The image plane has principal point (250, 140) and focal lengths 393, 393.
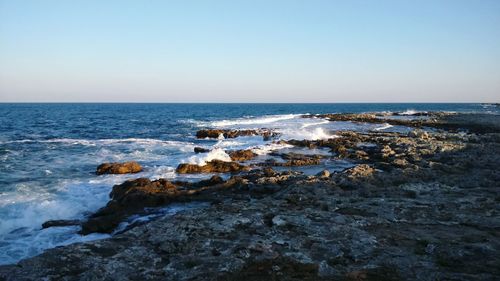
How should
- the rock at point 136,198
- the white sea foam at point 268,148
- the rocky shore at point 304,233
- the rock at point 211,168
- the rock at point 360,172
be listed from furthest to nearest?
1. the white sea foam at point 268,148
2. the rock at point 211,168
3. the rock at point 360,172
4. the rock at point 136,198
5. the rocky shore at point 304,233

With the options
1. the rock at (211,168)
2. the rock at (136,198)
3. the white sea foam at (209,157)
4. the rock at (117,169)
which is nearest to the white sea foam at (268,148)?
the white sea foam at (209,157)

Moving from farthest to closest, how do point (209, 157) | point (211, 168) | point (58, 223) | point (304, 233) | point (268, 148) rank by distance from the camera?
point (268, 148)
point (209, 157)
point (211, 168)
point (58, 223)
point (304, 233)

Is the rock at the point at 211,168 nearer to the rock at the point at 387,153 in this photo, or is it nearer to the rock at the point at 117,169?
the rock at the point at 117,169

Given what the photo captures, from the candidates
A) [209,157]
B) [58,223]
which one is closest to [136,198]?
[58,223]

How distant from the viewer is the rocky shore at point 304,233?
663cm

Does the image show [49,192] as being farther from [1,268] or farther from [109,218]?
[1,268]

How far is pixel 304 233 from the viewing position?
834cm

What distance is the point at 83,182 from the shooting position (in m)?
17.3

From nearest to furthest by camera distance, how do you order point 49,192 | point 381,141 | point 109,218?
point 109,218 → point 49,192 → point 381,141

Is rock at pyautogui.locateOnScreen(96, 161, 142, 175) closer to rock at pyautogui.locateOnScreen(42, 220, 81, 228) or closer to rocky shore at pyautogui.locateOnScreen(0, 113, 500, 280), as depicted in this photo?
rocky shore at pyautogui.locateOnScreen(0, 113, 500, 280)

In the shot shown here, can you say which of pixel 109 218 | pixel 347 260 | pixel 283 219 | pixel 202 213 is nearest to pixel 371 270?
pixel 347 260

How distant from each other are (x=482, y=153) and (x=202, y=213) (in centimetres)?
1588

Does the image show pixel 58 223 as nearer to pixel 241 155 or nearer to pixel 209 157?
pixel 209 157

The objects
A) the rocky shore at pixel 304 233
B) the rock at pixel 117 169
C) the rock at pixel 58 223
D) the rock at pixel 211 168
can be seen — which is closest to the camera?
the rocky shore at pixel 304 233
